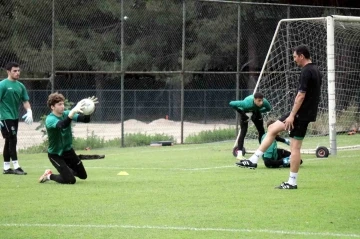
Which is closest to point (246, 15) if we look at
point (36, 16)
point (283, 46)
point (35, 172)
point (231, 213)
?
point (283, 46)

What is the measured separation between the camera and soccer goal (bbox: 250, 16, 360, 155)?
24.0 m

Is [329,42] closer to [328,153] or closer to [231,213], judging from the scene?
[328,153]

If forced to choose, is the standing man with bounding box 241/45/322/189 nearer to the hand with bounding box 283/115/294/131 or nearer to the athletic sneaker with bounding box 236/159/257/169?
the hand with bounding box 283/115/294/131

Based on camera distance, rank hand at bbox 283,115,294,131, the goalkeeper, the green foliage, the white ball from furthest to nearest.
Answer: the green foliage → the goalkeeper → the white ball → hand at bbox 283,115,294,131

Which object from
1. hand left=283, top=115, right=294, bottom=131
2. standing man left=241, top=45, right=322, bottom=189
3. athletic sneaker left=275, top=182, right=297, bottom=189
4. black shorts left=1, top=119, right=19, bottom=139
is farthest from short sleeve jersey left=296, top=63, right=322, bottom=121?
black shorts left=1, top=119, right=19, bottom=139

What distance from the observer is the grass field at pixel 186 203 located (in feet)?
32.1

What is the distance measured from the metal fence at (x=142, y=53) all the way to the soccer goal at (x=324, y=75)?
189 centimetres

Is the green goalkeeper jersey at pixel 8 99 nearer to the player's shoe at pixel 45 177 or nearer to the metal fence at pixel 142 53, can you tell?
the player's shoe at pixel 45 177

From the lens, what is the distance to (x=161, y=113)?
31.0 metres

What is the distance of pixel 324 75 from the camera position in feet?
82.0

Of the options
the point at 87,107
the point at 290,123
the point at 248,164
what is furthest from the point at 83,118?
the point at 290,123

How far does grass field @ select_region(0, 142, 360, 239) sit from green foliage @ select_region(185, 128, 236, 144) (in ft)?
29.6

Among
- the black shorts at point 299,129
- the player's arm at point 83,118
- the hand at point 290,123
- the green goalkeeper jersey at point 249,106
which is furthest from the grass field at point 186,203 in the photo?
the green goalkeeper jersey at point 249,106

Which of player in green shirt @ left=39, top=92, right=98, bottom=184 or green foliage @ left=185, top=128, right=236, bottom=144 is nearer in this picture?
player in green shirt @ left=39, top=92, right=98, bottom=184
